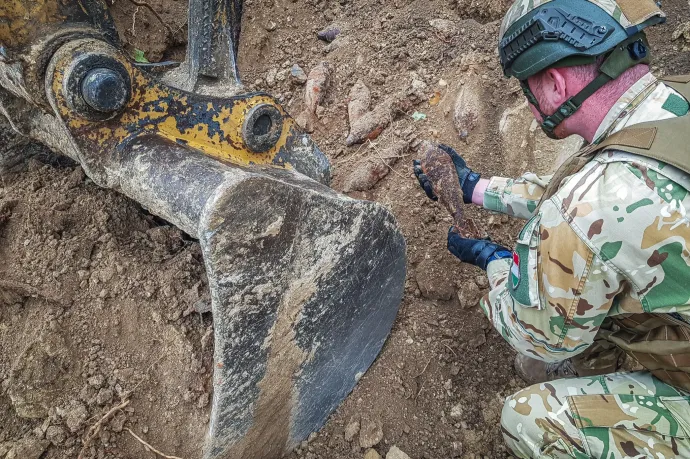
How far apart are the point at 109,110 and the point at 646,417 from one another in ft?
6.58

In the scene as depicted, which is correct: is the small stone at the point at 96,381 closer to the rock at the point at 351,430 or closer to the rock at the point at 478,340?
the rock at the point at 351,430

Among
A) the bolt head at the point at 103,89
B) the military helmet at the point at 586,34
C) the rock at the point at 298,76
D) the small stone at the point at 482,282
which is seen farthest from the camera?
the rock at the point at 298,76

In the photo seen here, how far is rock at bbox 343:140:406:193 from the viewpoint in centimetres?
284

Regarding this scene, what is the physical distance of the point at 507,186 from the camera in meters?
2.32

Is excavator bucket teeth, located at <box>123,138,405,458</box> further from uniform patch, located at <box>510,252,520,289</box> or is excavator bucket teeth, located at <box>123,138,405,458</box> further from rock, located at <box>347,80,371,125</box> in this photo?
rock, located at <box>347,80,371,125</box>

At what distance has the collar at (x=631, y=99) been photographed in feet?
5.15

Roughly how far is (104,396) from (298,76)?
7.52ft

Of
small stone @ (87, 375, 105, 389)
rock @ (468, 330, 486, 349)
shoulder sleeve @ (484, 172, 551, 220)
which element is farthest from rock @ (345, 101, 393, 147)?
small stone @ (87, 375, 105, 389)

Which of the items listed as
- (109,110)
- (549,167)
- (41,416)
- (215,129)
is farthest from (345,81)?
(41,416)

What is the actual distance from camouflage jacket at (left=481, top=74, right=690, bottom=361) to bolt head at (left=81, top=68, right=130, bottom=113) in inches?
54.3

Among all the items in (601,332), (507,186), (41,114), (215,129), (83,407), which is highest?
(41,114)

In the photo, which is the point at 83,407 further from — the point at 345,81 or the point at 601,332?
the point at 345,81

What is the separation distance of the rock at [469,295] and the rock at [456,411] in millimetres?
449

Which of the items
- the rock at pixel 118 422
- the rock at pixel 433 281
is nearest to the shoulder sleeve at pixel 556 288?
the rock at pixel 433 281
